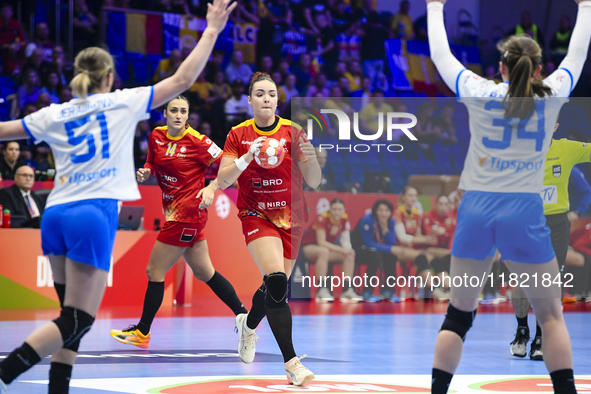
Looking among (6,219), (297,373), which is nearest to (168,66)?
(6,219)

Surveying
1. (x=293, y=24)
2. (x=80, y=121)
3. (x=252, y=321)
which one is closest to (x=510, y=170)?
(x=80, y=121)

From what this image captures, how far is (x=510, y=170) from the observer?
3312 millimetres

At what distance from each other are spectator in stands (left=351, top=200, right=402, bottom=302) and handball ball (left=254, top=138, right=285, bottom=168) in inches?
176

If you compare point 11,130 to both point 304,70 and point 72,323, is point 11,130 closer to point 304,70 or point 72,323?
point 72,323

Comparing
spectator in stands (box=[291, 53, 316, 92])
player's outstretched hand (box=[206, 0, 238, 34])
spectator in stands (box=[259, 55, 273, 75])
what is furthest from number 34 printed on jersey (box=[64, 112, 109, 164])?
spectator in stands (box=[291, 53, 316, 92])

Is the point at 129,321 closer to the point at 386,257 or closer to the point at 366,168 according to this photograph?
the point at 386,257

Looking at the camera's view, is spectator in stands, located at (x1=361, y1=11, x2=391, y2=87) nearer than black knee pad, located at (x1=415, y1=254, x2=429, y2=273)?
No

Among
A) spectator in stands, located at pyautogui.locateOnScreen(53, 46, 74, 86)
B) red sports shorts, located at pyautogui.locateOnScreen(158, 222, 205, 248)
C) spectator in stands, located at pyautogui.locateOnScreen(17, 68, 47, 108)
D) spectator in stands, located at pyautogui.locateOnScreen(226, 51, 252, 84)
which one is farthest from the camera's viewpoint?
spectator in stands, located at pyautogui.locateOnScreen(226, 51, 252, 84)

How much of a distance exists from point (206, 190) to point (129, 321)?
120 inches

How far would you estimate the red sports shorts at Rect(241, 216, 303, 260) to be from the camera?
16.1 feet

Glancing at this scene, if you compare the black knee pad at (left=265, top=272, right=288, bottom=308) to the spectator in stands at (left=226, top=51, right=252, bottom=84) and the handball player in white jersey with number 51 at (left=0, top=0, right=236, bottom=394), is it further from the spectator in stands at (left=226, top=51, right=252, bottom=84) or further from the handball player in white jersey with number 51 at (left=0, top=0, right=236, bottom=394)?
the spectator in stands at (left=226, top=51, right=252, bottom=84)

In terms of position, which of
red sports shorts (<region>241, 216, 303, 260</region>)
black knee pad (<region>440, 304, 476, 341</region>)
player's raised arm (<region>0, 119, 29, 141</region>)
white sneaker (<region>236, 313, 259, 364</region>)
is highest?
player's raised arm (<region>0, 119, 29, 141</region>)

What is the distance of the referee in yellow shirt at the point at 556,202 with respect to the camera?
570cm

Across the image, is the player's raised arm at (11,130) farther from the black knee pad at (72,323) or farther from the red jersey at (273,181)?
the red jersey at (273,181)
